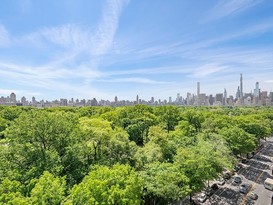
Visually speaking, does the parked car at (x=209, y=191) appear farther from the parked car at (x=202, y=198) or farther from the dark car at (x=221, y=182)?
the dark car at (x=221, y=182)

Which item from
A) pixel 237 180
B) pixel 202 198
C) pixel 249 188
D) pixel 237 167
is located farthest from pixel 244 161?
pixel 202 198

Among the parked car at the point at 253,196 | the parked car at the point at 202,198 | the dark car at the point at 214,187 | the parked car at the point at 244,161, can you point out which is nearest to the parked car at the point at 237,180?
the dark car at the point at 214,187

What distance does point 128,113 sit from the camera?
48.6m

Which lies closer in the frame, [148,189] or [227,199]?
[148,189]

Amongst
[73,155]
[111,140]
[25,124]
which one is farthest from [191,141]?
[25,124]

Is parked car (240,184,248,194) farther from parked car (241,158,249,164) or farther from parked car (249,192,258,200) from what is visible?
parked car (241,158,249,164)

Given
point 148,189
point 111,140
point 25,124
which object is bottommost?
point 148,189

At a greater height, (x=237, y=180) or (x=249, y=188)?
(x=237, y=180)

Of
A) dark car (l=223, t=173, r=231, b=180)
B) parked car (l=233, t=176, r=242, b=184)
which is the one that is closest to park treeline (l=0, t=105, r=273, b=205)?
parked car (l=233, t=176, r=242, b=184)

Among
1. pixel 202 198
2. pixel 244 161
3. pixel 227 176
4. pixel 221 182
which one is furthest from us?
pixel 244 161

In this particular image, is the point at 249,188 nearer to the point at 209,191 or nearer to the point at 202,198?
the point at 209,191

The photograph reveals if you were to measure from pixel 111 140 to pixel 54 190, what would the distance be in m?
9.99

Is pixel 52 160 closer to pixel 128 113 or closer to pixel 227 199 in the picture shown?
pixel 227 199

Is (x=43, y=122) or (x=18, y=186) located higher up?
(x=43, y=122)
